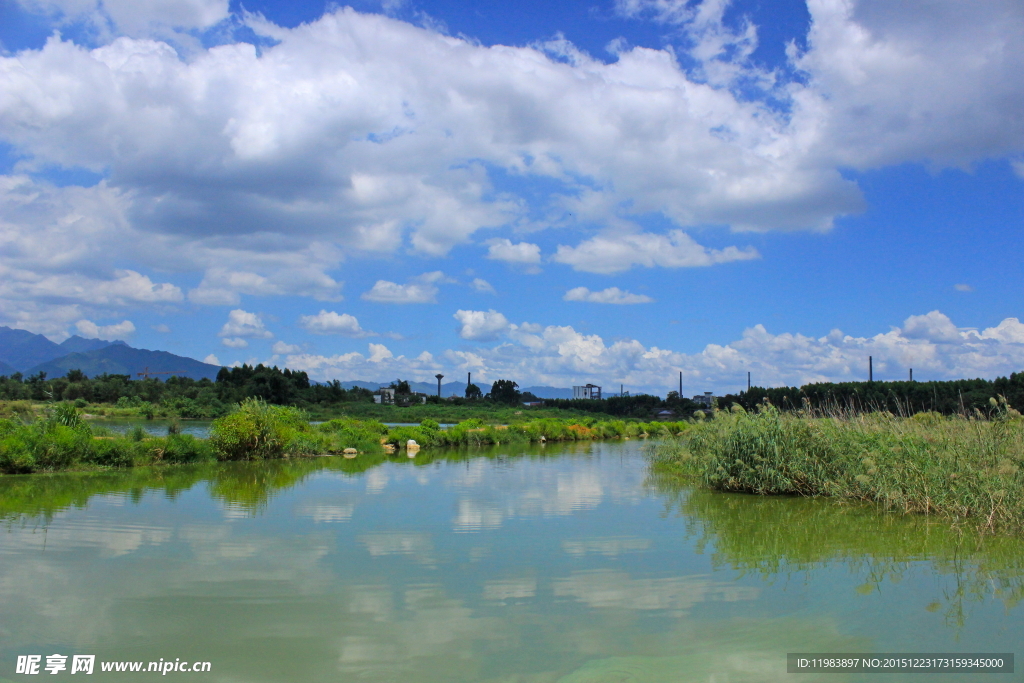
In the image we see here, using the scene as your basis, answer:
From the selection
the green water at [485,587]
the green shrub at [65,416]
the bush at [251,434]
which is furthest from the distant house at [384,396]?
the green water at [485,587]

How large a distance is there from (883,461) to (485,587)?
7.59 metres

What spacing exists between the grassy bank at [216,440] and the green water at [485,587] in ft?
8.48

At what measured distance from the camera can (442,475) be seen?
16062mm

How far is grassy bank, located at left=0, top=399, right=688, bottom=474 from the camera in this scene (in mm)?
13672

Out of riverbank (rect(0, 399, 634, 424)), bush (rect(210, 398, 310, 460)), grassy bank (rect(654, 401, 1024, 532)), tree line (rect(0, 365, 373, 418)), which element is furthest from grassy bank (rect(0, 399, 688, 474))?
tree line (rect(0, 365, 373, 418))

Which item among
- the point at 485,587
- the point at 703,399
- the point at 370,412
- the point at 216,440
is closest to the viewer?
the point at 485,587

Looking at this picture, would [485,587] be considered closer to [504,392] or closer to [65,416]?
[65,416]

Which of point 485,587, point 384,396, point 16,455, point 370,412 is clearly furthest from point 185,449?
point 384,396

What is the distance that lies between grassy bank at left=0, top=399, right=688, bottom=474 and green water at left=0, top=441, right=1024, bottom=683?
8.48 ft

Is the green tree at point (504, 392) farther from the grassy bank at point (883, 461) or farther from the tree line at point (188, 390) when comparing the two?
the grassy bank at point (883, 461)

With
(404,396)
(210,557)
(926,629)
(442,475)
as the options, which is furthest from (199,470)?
(404,396)

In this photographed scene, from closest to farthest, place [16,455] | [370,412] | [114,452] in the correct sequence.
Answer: [16,455]
[114,452]
[370,412]

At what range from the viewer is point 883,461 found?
1062 centimetres

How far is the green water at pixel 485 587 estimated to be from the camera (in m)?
4.70
